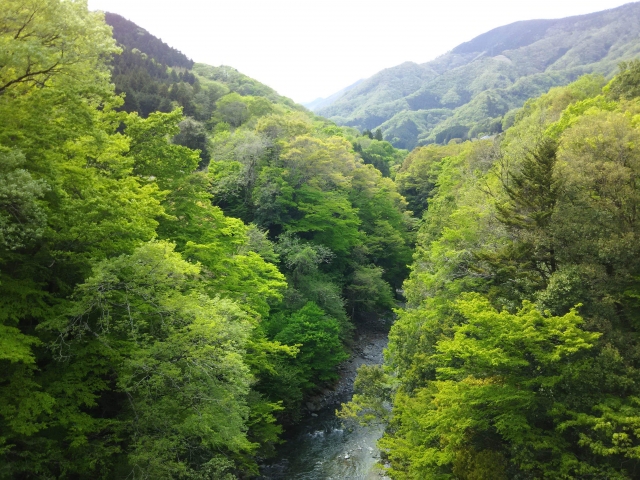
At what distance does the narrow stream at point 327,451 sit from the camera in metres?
16.5

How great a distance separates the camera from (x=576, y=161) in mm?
11992

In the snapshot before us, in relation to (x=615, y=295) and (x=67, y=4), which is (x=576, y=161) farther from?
(x=67, y=4)

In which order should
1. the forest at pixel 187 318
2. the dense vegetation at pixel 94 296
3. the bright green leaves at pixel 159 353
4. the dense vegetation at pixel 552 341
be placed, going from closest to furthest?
the dense vegetation at pixel 94 296, the forest at pixel 187 318, the dense vegetation at pixel 552 341, the bright green leaves at pixel 159 353

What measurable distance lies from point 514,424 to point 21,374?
1153cm

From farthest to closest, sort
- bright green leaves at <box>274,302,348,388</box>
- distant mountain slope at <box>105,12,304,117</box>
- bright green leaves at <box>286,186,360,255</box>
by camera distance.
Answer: distant mountain slope at <box>105,12,304,117</box>, bright green leaves at <box>286,186,360,255</box>, bright green leaves at <box>274,302,348,388</box>

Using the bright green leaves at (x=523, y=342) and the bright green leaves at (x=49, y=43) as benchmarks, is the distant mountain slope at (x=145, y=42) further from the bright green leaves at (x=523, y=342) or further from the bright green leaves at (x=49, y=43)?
the bright green leaves at (x=523, y=342)

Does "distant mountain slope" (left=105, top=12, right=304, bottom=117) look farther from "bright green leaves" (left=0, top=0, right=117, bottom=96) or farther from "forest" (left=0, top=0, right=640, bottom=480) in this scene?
"forest" (left=0, top=0, right=640, bottom=480)

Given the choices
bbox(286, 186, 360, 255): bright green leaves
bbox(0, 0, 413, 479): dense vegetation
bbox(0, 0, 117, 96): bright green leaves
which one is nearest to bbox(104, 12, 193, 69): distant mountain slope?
bbox(286, 186, 360, 255): bright green leaves

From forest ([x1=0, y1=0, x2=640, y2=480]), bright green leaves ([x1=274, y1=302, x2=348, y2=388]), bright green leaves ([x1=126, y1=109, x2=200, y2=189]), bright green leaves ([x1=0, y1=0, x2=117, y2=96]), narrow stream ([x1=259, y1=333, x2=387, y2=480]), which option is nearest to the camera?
bright green leaves ([x1=0, y1=0, x2=117, y2=96])

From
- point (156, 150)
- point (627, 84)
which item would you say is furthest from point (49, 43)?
point (627, 84)

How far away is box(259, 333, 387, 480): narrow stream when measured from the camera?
54.1 ft

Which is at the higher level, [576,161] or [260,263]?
[576,161]

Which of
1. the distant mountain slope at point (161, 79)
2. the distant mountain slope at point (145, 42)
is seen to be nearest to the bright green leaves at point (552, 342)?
the distant mountain slope at point (161, 79)

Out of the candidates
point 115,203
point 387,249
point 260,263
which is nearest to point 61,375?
point 115,203
